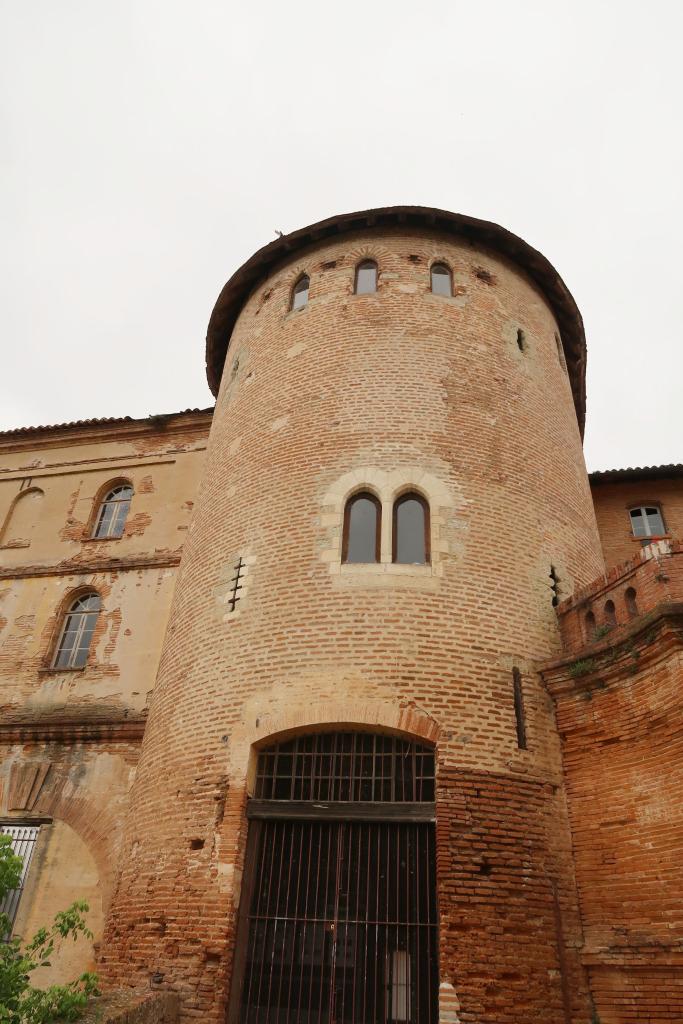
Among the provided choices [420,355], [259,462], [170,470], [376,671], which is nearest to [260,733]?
[376,671]

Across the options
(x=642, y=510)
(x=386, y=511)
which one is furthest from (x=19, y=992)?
(x=642, y=510)

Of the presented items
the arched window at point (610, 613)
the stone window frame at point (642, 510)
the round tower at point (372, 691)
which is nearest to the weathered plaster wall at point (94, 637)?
the round tower at point (372, 691)

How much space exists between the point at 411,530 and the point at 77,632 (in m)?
7.84

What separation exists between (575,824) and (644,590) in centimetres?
255

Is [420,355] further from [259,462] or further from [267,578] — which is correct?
[267,578]

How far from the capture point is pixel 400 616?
8523mm

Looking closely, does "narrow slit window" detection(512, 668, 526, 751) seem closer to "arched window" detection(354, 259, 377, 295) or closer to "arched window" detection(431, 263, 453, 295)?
"arched window" detection(431, 263, 453, 295)

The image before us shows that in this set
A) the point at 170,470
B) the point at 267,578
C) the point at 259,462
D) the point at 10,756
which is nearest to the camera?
the point at 267,578

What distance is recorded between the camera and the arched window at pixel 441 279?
1228 cm

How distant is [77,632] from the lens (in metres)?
14.2

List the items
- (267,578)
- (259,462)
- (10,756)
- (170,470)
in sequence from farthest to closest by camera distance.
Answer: (170,470) → (10,756) → (259,462) → (267,578)

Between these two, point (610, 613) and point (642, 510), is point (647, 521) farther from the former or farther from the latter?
point (610, 613)

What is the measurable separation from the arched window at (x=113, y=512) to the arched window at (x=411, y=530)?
7.80m

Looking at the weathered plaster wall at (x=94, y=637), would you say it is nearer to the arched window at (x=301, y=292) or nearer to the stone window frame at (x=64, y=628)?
the stone window frame at (x=64, y=628)
